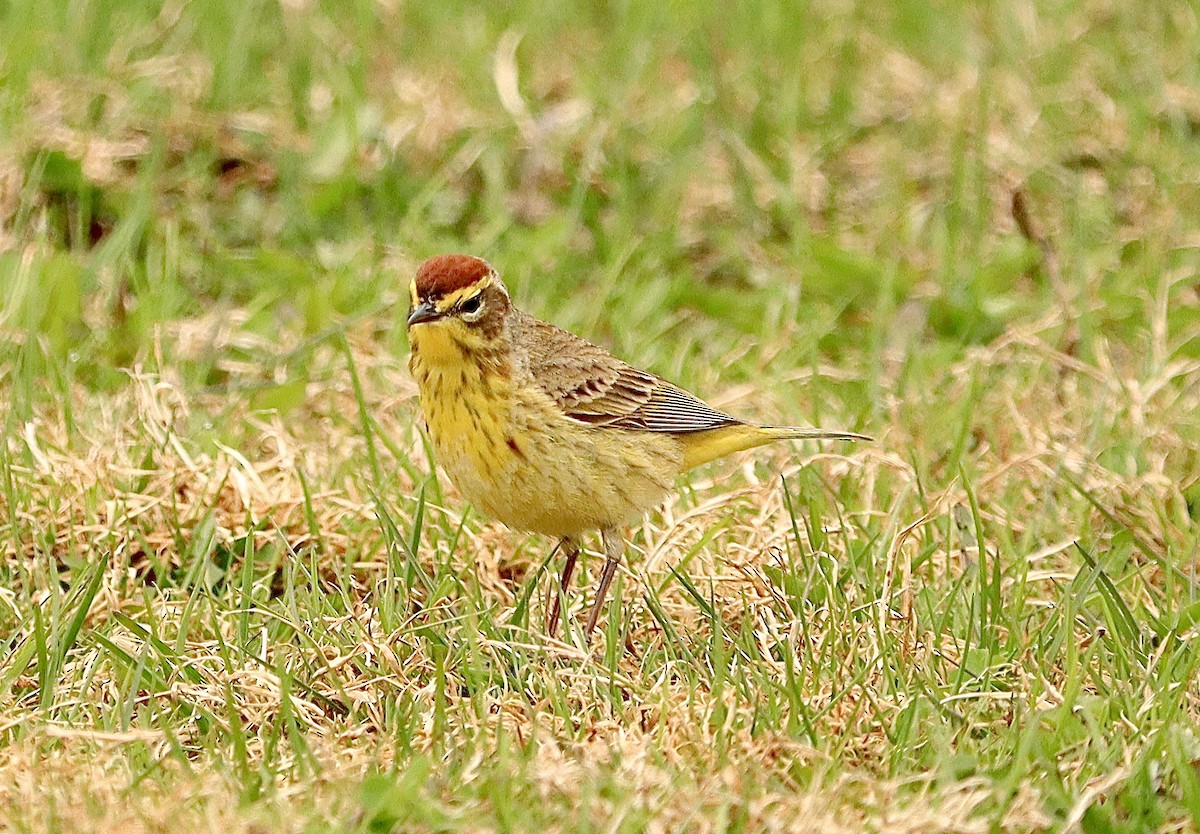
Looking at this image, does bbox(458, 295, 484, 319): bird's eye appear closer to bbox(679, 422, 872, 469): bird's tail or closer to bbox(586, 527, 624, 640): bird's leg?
bbox(586, 527, 624, 640): bird's leg

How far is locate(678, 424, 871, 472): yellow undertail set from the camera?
549 centimetres

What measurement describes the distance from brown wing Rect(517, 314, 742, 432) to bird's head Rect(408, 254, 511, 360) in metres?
0.22

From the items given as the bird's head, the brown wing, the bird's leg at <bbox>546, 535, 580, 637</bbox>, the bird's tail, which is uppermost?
the bird's head

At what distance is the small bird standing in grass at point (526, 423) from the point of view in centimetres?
494

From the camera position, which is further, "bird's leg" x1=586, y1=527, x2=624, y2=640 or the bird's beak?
"bird's leg" x1=586, y1=527, x2=624, y2=640

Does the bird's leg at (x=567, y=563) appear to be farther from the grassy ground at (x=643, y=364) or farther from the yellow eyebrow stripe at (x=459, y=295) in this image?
the yellow eyebrow stripe at (x=459, y=295)

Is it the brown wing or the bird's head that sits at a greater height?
the bird's head

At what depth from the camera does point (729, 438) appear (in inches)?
218

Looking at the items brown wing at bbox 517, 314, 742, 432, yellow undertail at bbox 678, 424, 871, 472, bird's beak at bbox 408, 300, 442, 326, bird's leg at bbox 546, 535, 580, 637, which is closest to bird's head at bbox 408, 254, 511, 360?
bird's beak at bbox 408, 300, 442, 326

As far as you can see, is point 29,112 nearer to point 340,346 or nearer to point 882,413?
point 340,346

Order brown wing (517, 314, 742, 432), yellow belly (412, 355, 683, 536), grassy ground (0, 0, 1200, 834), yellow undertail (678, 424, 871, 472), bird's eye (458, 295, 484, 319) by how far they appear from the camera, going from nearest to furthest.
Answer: grassy ground (0, 0, 1200, 834), yellow belly (412, 355, 683, 536), bird's eye (458, 295, 484, 319), brown wing (517, 314, 742, 432), yellow undertail (678, 424, 871, 472)

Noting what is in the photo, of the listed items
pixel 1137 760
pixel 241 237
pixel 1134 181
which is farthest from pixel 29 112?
pixel 1137 760

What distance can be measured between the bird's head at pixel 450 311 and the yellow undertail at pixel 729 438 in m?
0.72

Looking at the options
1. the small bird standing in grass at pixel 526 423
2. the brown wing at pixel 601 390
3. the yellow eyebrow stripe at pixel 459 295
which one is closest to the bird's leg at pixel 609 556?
the small bird standing in grass at pixel 526 423
